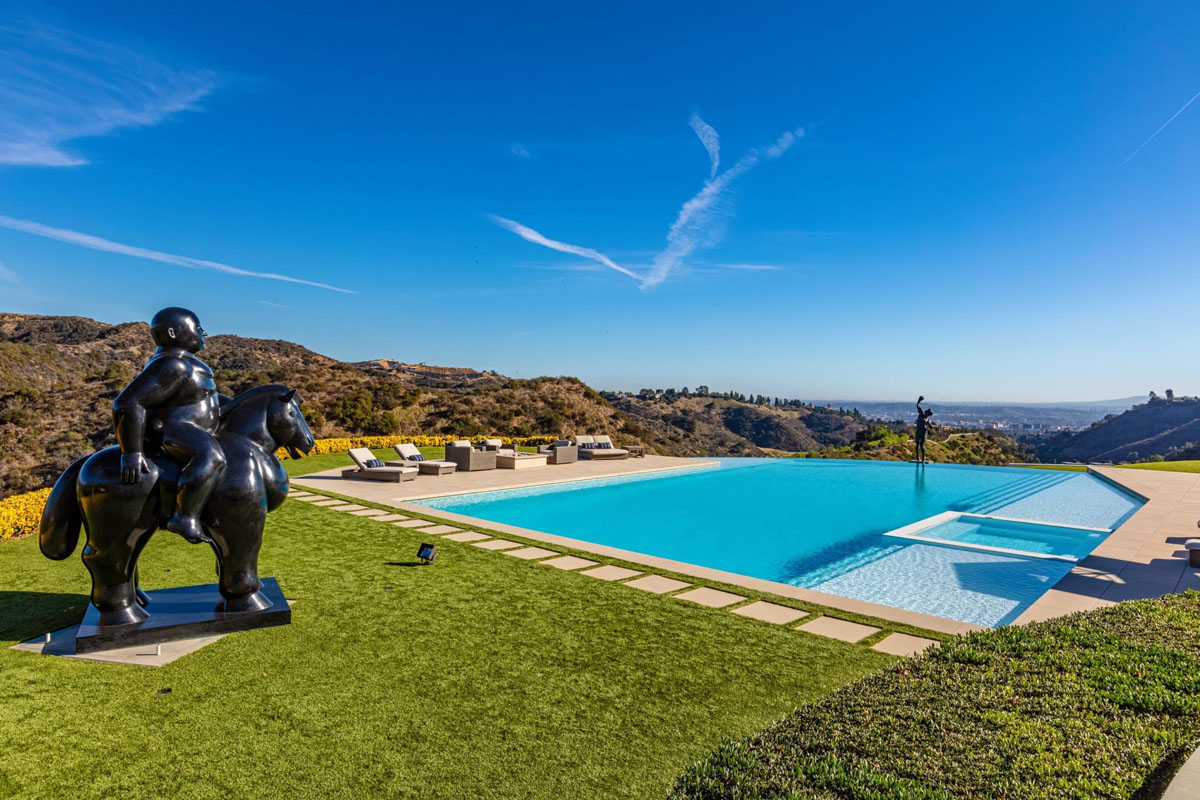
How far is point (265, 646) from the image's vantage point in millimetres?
3709

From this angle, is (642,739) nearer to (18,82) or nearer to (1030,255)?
(18,82)

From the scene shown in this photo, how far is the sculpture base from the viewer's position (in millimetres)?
3541

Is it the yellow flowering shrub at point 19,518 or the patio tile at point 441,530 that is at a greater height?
the yellow flowering shrub at point 19,518

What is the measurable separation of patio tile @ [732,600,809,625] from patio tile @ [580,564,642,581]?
1.29 meters

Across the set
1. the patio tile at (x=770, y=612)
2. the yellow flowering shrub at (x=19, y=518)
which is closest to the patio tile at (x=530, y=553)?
the patio tile at (x=770, y=612)

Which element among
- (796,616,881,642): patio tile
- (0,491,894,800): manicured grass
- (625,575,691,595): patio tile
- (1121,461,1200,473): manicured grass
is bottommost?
(625,575,691,595): patio tile

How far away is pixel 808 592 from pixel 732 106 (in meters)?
15.4

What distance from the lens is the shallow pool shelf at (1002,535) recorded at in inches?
328

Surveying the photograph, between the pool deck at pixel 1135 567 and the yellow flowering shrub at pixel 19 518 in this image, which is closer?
the pool deck at pixel 1135 567

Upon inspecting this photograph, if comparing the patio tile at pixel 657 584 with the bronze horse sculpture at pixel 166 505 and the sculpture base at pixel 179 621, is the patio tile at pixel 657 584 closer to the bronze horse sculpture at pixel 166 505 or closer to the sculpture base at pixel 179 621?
the sculpture base at pixel 179 621

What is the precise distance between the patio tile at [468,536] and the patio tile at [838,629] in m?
4.16

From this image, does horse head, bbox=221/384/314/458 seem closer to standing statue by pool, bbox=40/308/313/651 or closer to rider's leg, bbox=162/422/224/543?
standing statue by pool, bbox=40/308/313/651

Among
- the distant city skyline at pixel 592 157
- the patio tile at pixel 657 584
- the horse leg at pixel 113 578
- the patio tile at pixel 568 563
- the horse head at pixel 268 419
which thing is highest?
the distant city skyline at pixel 592 157

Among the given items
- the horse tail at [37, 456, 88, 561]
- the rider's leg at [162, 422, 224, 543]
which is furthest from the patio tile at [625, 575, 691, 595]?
the horse tail at [37, 456, 88, 561]
